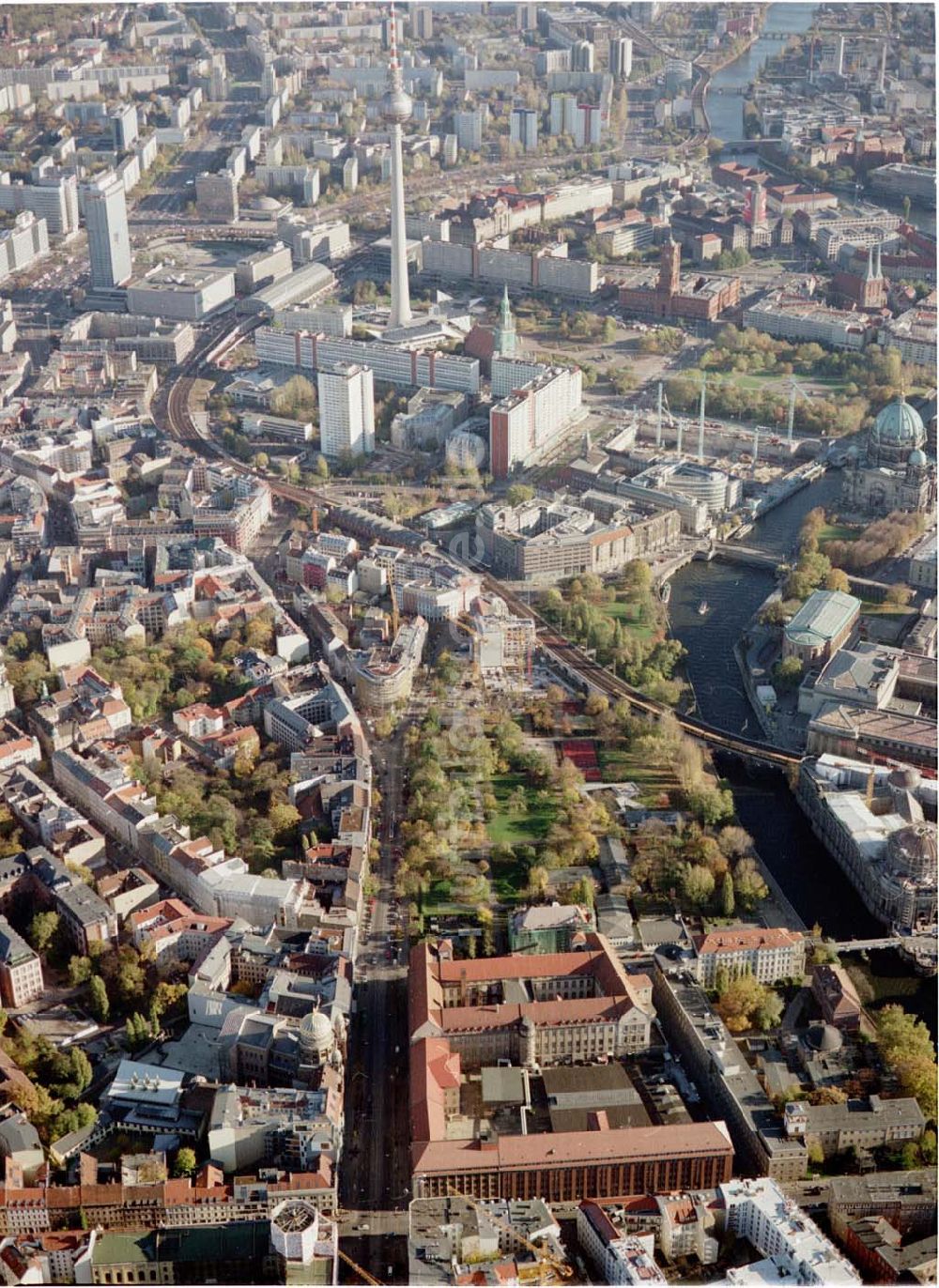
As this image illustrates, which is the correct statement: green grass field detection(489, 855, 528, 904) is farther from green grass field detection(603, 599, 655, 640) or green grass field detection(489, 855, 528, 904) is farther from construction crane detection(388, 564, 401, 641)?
green grass field detection(603, 599, 655, 640)

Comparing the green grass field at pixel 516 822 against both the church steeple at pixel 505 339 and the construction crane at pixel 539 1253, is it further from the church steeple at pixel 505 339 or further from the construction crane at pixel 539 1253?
the church steeple at pixel 505 339

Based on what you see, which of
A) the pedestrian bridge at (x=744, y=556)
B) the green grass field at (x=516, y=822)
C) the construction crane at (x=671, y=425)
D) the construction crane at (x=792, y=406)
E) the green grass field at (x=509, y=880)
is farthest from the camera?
the construction crane at (x=792, y=406)

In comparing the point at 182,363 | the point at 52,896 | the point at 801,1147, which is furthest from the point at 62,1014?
the point at 182,363

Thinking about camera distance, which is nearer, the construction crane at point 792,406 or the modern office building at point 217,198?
the construction crane at point 792,406

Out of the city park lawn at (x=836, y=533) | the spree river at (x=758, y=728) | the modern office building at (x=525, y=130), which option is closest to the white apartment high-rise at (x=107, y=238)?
the modern office building at (x=525, y=130)

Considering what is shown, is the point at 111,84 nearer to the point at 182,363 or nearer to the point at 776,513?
the point at 182,363

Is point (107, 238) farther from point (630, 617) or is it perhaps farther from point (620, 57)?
point (620, 57)

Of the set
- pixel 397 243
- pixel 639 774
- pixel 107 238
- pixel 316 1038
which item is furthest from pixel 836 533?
pixel 107 238
